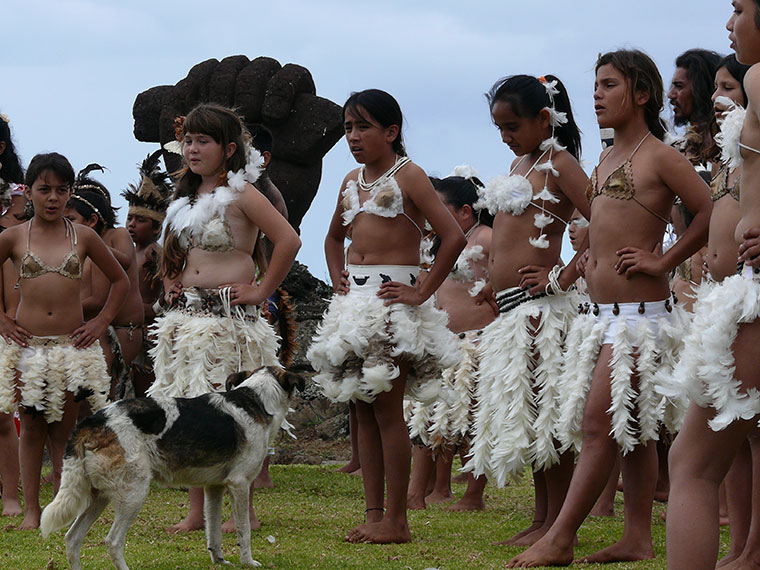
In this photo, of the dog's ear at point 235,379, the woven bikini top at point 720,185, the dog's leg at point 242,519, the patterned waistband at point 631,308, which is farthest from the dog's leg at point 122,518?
the woven bikini top at point 720,185

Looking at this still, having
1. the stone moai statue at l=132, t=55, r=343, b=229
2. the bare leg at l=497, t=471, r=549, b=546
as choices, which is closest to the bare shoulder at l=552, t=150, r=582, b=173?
the bare leg at l=497, t=471, r=549, b=546

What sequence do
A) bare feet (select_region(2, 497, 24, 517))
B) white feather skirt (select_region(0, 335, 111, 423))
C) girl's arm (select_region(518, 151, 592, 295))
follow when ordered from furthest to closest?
bare feet (select_region(2, 497, 24, 517)) → white feather skirt (select_region(0, 335, 111, 423)) → girl's arm (select_region(518, 151, 592, 295))

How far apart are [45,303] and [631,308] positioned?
11.3ft

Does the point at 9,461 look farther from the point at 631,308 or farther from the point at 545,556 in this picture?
the point at 631,308

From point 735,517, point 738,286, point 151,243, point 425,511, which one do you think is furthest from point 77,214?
point 738,286

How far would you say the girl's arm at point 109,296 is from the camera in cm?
639

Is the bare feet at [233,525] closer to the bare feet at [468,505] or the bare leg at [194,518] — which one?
the bare leg at [194,518]

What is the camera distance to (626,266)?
183 inches

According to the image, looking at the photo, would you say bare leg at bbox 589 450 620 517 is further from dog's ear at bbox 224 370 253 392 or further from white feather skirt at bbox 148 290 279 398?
dog's ear at bbox 224 370 253 392

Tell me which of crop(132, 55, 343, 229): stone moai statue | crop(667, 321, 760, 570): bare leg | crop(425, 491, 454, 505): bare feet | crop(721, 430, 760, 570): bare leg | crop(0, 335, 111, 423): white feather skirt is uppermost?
crop(132, 55, 343, 229): stone moai statue

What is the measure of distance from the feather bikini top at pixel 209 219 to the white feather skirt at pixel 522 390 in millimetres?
1516

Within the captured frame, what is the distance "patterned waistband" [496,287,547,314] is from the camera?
5441 mm

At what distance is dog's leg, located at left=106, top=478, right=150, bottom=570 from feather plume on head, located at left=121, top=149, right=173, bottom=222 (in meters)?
4.37

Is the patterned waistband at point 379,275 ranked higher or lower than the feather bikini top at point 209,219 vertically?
lower
